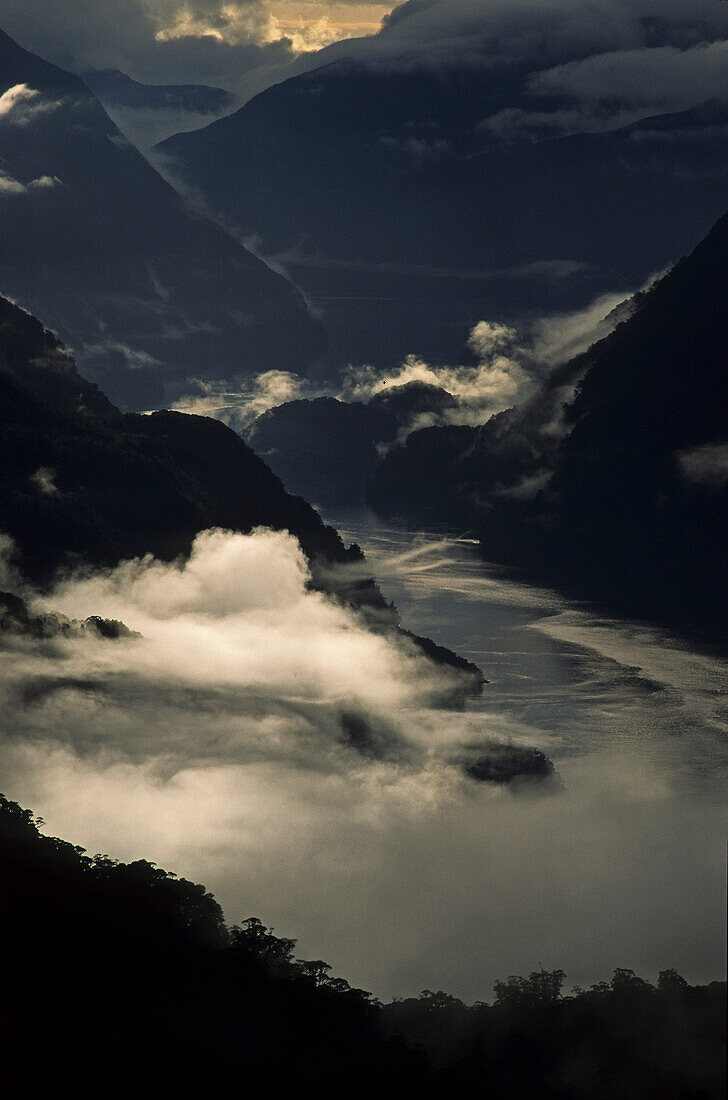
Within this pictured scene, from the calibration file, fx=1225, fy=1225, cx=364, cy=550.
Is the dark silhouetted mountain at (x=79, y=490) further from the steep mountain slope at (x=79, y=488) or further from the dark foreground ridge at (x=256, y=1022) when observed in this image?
the dark foreground ridge at (x=256, y=1022)

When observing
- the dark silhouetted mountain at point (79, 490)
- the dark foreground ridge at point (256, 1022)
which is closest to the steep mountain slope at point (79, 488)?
the dark silhouetted mountain at point (79, 490)

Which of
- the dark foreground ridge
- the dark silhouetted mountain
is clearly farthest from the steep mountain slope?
the dark foreground ridge

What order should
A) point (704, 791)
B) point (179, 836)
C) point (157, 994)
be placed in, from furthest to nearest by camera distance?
point (704, 791) < point (179, 836) < point (157, 994)

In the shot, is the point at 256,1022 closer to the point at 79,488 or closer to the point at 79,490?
the point at 79,490

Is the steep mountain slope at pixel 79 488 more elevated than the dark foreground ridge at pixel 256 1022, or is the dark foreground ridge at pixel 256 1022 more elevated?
the steep mountain slope at pixel 79 488

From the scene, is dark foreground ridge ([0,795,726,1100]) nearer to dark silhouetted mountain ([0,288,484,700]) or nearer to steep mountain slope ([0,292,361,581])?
dark silhouetted mountain ([0,288,484,700])

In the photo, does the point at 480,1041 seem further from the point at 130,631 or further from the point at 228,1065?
the point at 130,631

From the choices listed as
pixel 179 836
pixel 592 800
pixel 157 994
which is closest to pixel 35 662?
pixel 179 836

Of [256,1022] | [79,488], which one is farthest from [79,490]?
[256,1022]
